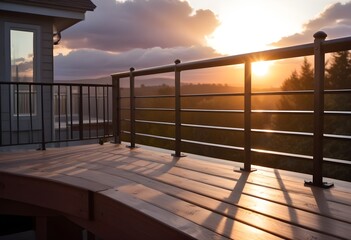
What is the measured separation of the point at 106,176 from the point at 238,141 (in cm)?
2945

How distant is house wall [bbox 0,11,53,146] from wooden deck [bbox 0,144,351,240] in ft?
9.33

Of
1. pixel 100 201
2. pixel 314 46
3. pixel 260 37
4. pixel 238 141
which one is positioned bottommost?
pixel 238 141

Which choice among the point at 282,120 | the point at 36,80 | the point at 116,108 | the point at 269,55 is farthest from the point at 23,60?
the point at 282,120

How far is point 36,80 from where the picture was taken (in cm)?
667

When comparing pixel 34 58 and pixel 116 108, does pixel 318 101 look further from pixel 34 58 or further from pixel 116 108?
pixel 34 58

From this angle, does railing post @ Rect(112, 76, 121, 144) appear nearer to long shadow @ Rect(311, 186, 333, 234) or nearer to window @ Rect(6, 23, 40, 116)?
window @ Rect(6, 23, 40, 116)

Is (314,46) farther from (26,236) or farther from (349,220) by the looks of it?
(26,236)

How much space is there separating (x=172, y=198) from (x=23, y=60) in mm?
5556

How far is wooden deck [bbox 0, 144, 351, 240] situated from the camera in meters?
1.69

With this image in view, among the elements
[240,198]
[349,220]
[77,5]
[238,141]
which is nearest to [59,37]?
[77,5]

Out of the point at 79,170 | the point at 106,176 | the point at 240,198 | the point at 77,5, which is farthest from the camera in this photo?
the point at 77,5

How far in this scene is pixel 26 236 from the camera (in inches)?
233

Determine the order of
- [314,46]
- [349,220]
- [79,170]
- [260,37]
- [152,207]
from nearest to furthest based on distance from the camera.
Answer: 1. [349,220]
2. [152,207]
3. [314,46]
4. [79,170]
5. [260,37]

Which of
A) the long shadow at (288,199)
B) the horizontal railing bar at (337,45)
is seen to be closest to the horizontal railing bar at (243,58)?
the horizontal railing bar at (337,45)
